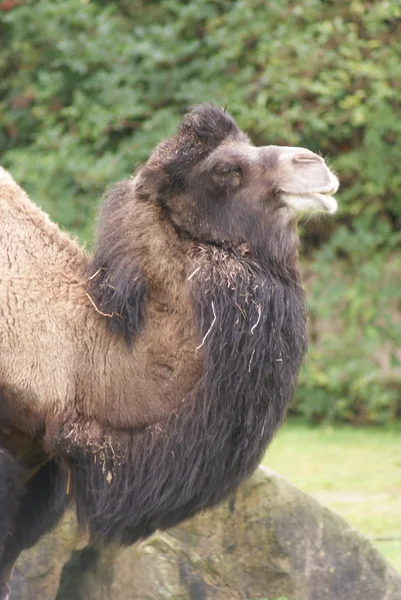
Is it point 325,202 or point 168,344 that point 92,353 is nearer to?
point 168,344

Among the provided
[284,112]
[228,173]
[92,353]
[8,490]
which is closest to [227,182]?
[228,173]

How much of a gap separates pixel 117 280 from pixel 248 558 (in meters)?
1.57

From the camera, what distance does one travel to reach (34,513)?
12.8ft

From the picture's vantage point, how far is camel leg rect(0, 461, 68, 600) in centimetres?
388

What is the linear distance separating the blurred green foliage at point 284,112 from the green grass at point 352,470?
1.25 feet

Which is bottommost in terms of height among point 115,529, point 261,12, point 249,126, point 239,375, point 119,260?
point 249,126

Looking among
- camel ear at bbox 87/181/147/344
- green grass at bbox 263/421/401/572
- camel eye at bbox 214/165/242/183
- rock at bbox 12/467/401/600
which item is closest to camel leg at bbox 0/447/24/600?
camel ear at bbox 87/181/147/344

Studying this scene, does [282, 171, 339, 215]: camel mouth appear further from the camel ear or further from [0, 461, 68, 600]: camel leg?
[0, 461, 68, 600]: camel leg

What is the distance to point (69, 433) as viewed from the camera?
3.55 metres

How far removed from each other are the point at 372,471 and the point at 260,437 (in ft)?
15.8

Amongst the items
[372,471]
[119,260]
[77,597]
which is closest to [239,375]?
[119,260]

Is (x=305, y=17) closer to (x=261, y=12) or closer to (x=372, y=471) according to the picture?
(x=261, y=12)

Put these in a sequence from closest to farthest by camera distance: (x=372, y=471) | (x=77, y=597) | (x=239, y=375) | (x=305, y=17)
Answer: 1. (x=239, y=375)
2. (x=77, y=597)
3. (x=372, y=471)
4. (x=305, y=17)

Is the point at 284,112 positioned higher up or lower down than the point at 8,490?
lower down
